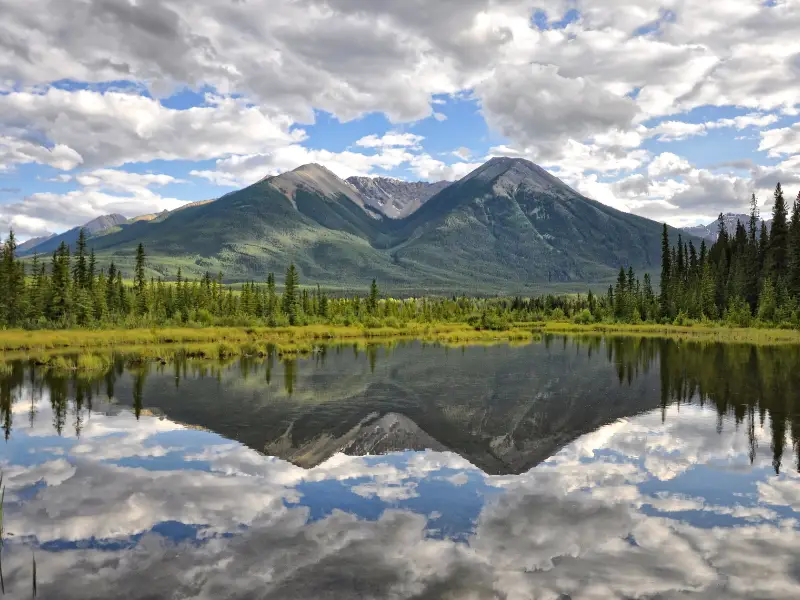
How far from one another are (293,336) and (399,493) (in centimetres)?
7898

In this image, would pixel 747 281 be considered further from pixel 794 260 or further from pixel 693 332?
pixel 693 332

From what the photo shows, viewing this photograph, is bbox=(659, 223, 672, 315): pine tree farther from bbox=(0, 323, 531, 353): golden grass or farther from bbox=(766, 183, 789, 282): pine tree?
bbox=(0, 323, 531, 353): golden grass

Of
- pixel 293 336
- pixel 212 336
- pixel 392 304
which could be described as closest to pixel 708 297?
pixel 392 304

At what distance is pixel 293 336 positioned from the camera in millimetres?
96312

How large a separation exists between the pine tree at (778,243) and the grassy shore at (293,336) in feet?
58.2

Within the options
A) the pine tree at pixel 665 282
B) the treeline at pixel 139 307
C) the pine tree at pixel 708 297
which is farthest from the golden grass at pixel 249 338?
the pine tree at pixel 665 282

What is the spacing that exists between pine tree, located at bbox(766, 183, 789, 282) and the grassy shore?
58.2 ft

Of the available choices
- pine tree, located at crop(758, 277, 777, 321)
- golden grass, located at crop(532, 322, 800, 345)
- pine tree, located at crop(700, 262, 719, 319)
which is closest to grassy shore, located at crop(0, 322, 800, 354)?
golden grass, located at crop(532, 322, 800, 345)

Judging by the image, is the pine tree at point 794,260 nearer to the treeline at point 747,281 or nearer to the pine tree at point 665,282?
the treeline at point 747,281

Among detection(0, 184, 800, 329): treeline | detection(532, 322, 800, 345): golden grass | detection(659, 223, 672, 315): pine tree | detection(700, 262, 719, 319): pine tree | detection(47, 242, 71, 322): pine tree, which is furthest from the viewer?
detection(659, 223, 672, 315): pine tree

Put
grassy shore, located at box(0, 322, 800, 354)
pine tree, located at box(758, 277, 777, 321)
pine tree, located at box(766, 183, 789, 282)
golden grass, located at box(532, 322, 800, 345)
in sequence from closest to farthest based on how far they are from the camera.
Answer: grassy shore, located at box(0, 322, 800, 354) → golden grass, located at box(532, 322, 800, 345) → pine tree, located at box(758, 277, 777, 321) → pine tree, located at box(766, 183, 789, 282)

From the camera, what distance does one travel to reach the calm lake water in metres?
12.8

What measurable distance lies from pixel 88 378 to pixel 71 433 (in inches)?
807

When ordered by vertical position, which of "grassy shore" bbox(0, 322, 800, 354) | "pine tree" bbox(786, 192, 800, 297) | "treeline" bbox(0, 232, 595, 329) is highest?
"pine tree" bbox(786, 192, 800, 297)
